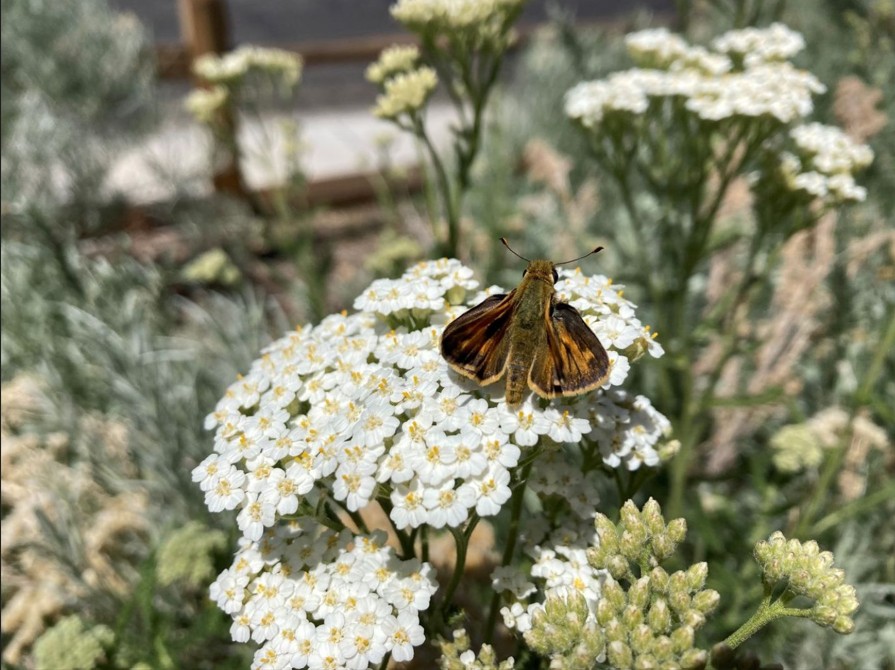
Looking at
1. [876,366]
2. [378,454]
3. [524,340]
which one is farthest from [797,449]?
[378,454]

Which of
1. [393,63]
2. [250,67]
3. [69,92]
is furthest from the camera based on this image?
[69,92]

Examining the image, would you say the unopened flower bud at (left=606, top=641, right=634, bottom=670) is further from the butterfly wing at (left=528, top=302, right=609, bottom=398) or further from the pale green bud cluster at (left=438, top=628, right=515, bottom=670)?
the butterfly wing at (left=528, top=302, right=609, bottom=398)

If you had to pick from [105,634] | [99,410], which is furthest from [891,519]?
[99,410]

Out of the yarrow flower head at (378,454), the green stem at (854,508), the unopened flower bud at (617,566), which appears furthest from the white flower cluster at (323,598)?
the green stem at (854,508)

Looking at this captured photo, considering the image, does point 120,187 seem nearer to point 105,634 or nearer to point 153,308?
point 153,308

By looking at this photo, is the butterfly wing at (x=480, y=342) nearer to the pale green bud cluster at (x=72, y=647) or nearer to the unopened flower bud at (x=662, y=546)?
the unopened flower bud at (x=662, y=546)

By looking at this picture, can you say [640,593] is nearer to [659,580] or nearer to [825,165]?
[659,580]
